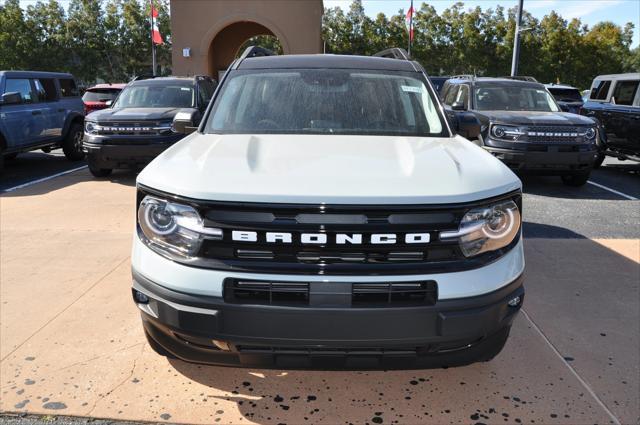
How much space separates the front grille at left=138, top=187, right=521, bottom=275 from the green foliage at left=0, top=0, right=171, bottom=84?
43.3 metres

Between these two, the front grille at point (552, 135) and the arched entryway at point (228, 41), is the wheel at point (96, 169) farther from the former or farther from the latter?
the arched entryway at point (228, 41)

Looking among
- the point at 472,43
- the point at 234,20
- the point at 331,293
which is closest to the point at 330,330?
the point at 331,293

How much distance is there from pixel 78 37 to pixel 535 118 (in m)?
40.6

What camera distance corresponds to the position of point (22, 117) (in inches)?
379

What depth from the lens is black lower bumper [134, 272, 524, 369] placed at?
2.17 metres

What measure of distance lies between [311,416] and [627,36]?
65.8m

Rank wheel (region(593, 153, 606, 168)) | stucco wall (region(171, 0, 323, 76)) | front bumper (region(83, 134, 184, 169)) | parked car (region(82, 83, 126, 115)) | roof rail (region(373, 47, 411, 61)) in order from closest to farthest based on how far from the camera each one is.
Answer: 1. roof rail (region(373, 47, 411, 61))
2. front bumper (region(83, 134, 184, 169))
3. wheel (region(593, 153, 606, 168))
4. parked car (region(82, 83, 126, 115))
5. stucco wall (region(171, 0, 323, 76))

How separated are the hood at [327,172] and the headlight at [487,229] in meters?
0.08

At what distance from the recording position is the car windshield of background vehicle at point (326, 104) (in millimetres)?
3412

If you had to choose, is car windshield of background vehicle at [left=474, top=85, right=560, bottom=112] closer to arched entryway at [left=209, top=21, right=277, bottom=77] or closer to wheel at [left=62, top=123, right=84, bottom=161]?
wheel at [left=62, top=123, right=84, bottom=161]

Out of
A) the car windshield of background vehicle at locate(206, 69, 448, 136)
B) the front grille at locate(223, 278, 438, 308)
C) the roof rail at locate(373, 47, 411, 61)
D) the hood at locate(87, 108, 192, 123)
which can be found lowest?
the front grille at locate(223, 278, 438, 308)

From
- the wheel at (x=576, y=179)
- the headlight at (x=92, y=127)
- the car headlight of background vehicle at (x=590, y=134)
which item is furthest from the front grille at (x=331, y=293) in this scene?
the wheel at (x=576, y=179)

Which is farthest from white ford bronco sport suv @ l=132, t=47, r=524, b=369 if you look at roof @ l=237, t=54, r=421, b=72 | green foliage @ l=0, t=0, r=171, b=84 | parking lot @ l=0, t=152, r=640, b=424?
green foliage @ l=0, t=0, r=171, b=84

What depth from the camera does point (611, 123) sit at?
10.2m
